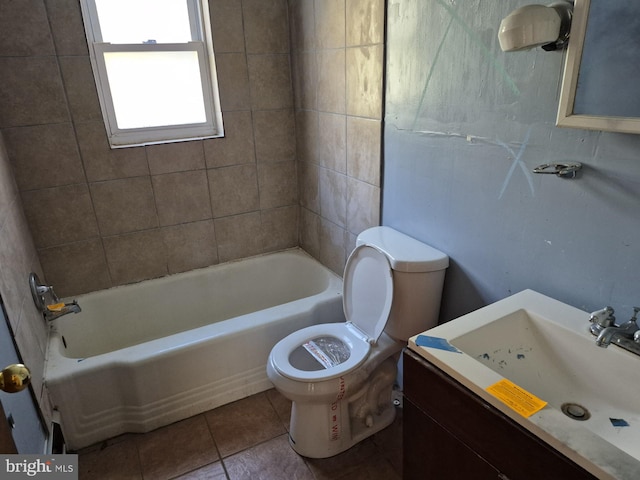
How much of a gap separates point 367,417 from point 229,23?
2.04m

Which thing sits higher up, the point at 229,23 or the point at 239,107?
the point at 229,23

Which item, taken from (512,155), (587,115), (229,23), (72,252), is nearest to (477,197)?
(512,155)

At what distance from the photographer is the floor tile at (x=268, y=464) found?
66.9 inches

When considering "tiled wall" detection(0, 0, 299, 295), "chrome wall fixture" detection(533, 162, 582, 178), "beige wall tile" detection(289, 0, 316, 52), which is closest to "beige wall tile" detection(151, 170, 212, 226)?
"tiled wall" detection(0, 0, 299, 295)

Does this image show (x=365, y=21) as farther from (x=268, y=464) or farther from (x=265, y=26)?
(x=268, y=464)

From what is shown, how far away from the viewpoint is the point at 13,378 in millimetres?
775

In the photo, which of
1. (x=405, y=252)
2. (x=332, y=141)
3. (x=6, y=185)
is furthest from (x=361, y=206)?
(x=6, y=185)

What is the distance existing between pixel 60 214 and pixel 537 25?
7.20 feet

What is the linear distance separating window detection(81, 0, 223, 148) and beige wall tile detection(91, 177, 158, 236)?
0.69 feet

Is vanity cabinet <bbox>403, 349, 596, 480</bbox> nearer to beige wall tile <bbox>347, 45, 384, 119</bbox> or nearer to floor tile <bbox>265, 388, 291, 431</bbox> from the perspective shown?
floor tile <bbox>265, 388, 291, 431</bbox>

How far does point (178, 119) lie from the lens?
2.43 meters

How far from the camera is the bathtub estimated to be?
184 centimetres

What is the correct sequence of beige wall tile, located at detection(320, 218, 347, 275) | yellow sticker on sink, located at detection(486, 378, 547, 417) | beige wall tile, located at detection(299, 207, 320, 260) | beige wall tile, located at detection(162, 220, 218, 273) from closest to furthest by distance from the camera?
yellow sticker on sink, located at detection(486, 378, 547, 417)
beige wall tile, located at detection(320, 218, 347, 275)
beige wall tile, located at detection(162, 220, 218, 273)
beige wall tile, located at detection(299, 207, 320, 260)

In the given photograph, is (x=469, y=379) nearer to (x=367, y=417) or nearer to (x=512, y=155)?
(x=512, y=155)
